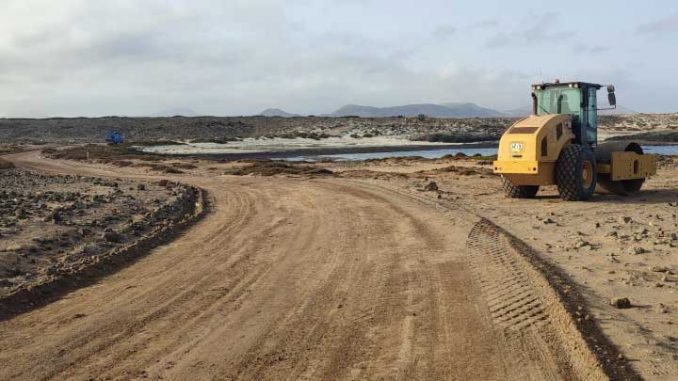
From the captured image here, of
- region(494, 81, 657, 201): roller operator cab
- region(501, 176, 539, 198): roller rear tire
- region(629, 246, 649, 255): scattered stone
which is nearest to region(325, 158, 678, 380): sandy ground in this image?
region(629, 246, 649, 255): scattered stone

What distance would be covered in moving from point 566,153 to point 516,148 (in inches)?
52.3

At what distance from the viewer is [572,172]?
1648 cm

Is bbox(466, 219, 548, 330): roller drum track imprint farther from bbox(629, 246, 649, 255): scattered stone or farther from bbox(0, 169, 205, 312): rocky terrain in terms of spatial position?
bbox(0, 169, 205, 312): rocky terrain

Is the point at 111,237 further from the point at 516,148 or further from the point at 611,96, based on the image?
the point at 611,96

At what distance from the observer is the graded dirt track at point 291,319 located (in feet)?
18.4

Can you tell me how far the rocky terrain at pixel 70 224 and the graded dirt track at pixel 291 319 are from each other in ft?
3.01

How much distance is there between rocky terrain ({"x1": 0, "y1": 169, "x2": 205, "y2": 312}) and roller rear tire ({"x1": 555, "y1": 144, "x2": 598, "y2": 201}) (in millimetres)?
9516

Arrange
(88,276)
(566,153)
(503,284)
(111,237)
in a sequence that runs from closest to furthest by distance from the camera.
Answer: (503,284)
(88,276)
(111,237)
(566,153)

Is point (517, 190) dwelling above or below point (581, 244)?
above

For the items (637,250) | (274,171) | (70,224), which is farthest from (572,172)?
(274,171)

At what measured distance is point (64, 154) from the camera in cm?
4847

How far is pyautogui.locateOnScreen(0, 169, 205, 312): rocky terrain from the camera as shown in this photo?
944cm

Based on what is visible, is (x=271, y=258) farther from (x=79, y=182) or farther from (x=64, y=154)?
(x=64, y=154)

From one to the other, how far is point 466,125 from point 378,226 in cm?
7845
